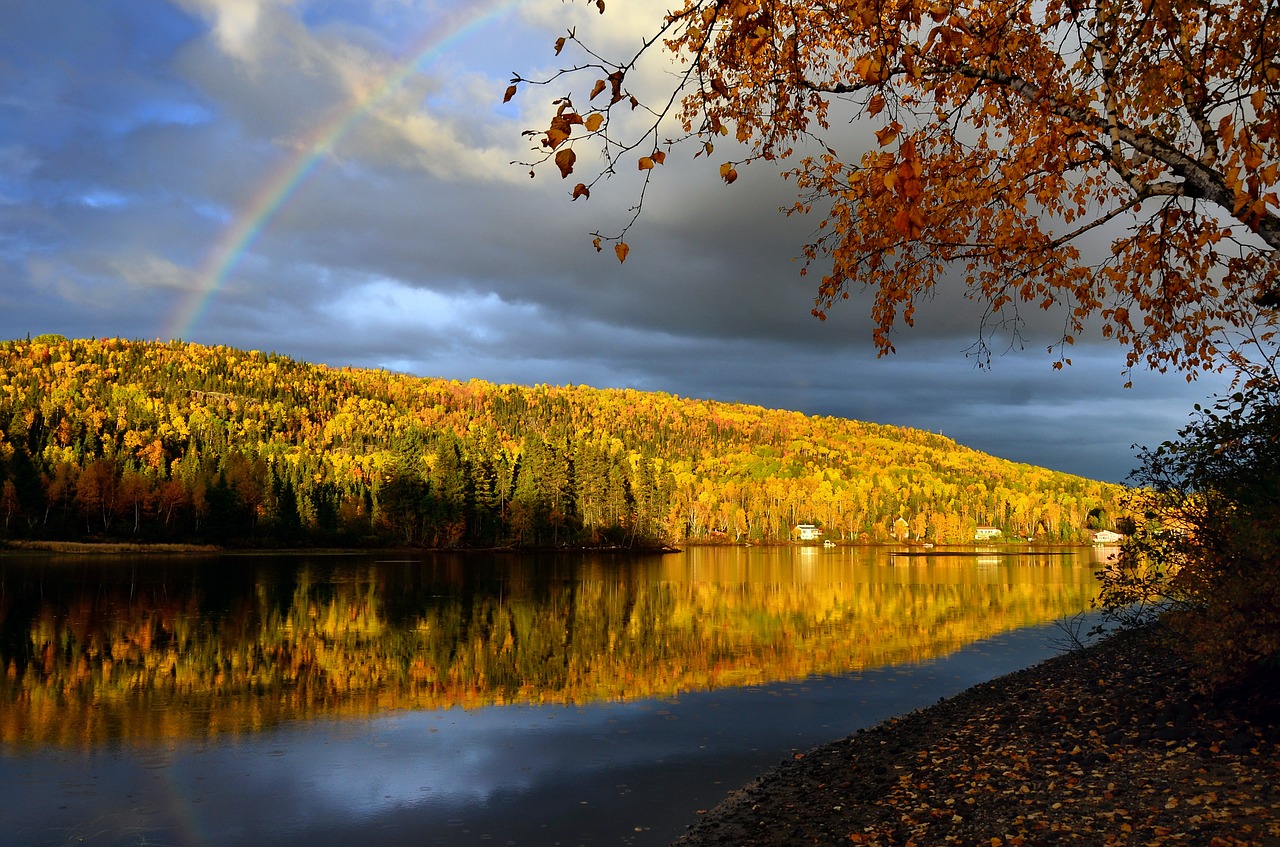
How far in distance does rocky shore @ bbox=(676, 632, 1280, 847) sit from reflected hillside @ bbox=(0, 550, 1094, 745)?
27.3ft

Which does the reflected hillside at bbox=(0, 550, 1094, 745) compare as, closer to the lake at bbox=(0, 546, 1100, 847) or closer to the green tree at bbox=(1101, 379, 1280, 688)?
the lake at bbox=(0, 546, 1100, 847)

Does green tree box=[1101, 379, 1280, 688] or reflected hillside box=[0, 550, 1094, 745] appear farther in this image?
reflected hillside box=[0, 550, 1094, 745]

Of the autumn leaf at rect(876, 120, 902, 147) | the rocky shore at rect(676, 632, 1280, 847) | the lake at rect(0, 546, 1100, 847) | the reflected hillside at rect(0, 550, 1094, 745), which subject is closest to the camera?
the autumn leaf at rect(876, 120, 902, 147)

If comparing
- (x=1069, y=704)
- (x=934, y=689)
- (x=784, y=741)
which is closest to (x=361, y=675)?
(x=784, y=741)

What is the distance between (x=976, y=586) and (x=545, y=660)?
4645 cm

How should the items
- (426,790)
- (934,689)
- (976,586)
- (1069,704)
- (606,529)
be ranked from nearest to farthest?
1. (426,790)
2. (1069,704)
3. (934,689)
4. (976,586)
5. (606,529)

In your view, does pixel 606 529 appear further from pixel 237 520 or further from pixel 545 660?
pixel 545 660

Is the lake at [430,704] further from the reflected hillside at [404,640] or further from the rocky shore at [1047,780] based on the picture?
the rocky shore at [1047,780]

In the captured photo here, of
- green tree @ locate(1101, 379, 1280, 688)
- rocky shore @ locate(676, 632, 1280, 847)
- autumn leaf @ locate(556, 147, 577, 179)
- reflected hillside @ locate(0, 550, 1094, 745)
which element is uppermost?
autumn leaf @ locate(556, 147, 577, 179)

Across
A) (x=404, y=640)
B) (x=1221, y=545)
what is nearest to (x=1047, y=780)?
(x=1221, y=545)

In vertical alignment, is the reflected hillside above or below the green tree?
below

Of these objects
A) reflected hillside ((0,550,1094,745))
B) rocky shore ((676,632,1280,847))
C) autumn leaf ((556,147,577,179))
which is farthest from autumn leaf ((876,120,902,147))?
reflected hillside ((0,550,1094,745))

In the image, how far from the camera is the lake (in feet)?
40.0

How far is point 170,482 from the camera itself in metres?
113
